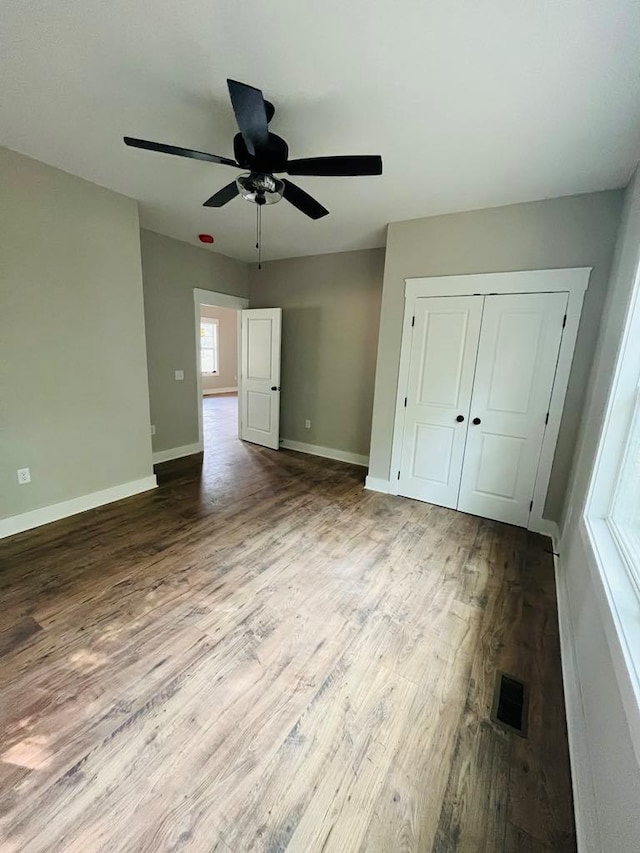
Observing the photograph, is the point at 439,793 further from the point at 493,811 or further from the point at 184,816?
the point at 184,816

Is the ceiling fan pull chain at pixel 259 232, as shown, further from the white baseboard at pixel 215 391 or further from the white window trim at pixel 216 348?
the white baseboard at pixel 215 391

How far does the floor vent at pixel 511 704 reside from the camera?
1399 millimetres

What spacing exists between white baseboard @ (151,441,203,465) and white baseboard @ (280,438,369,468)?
48.8 inches

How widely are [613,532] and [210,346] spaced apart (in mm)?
9800

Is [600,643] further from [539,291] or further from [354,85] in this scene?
[354,85]

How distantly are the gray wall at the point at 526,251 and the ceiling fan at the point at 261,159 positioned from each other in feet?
4.61

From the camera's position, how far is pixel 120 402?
10.5ft

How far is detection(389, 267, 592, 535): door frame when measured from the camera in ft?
8.63

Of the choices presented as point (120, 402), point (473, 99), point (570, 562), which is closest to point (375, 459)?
point (570, 562)

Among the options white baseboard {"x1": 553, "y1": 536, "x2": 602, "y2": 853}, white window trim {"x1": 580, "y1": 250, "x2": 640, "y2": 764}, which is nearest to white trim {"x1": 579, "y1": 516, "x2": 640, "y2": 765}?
white window trim {"x1": 580, "y1": 250, "x2": 640, "y2": 764}

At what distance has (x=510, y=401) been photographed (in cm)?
294

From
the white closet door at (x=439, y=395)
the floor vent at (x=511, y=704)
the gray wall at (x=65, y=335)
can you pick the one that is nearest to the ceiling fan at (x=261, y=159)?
the gray wall at (x=65, y=335)

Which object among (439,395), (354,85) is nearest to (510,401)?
(439,395)

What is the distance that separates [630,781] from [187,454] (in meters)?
4.63
